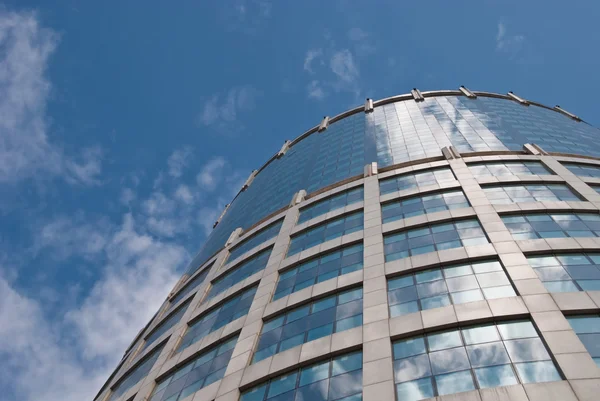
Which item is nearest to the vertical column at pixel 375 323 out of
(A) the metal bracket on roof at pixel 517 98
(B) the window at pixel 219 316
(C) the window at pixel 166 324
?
(B) the window at pixel 219 316

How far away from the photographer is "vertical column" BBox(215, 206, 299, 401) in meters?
21.2

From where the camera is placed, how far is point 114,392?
32469 millimetres

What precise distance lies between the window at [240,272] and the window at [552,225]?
1613cm

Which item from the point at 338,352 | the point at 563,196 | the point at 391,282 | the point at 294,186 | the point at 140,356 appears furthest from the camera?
the point at 294,186

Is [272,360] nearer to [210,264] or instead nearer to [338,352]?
[338,352]

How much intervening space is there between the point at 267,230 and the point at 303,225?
549 centimetres

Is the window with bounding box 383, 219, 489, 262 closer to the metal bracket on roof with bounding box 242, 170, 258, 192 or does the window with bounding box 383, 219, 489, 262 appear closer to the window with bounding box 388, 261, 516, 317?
the window with bounding box 388, 261, 516, 317

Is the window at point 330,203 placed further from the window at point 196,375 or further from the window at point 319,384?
the window at point 319,384

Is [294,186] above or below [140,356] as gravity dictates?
above

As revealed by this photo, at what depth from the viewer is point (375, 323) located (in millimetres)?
20812

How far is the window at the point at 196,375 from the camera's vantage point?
23.7 metres

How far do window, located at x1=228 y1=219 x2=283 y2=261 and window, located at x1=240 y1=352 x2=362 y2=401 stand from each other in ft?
59.2

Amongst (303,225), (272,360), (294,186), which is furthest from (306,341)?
(294,186)

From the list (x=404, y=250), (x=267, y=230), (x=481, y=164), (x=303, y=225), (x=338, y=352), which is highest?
(x=481, y=164)
